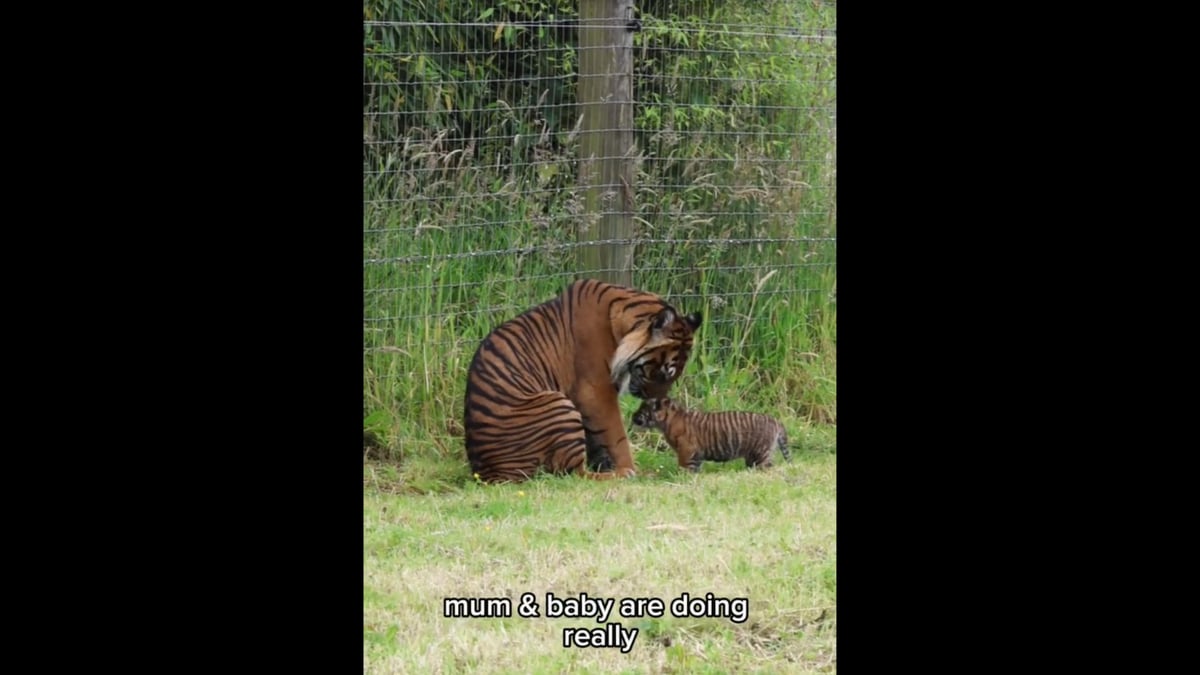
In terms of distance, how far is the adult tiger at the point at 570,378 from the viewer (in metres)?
7.26

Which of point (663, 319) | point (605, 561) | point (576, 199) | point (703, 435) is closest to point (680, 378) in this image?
point (703, 435)

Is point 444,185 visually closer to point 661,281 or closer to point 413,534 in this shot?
point 661,281

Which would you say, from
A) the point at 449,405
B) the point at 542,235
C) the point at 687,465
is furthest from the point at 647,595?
the point at 542,235

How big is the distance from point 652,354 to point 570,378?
0.45m

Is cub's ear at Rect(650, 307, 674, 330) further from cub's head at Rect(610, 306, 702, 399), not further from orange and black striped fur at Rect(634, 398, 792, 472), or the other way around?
orange and black striped fur at Rect(634, 398, 792, 472)

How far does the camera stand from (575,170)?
8570mm

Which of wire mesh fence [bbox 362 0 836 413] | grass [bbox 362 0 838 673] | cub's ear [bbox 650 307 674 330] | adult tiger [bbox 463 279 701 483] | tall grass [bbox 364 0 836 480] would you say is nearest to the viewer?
grass [bbox 362 0 838 673]

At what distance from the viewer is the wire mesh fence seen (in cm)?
816

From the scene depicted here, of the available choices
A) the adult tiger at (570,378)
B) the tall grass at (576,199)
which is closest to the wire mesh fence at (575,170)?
the tall grass at (576,199)

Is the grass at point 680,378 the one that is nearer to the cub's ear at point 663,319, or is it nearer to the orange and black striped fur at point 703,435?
the orange and black striped fur at point 703,435

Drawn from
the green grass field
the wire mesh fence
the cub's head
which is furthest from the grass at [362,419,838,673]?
the wire mesh fence

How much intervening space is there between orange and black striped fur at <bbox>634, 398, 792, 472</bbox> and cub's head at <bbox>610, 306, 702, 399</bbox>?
0.35 feet

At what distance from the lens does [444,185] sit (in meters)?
8.34

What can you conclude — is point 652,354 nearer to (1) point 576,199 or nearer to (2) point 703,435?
(2) point 703,435
